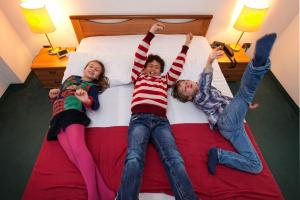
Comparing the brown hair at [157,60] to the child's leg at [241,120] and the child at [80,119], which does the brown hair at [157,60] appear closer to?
the child at [80,119]

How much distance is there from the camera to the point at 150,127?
1.62 m

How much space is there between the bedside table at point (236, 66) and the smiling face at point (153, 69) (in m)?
0.94

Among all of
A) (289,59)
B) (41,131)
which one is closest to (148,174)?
(41,131)

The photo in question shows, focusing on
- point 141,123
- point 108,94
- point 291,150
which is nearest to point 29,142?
point 108,94

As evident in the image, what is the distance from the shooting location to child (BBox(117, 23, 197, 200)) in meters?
1.25

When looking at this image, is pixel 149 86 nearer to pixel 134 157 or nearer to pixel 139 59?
pixel 139 59

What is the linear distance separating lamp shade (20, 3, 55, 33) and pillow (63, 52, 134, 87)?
435 millimetres

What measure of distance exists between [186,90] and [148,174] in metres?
0.81

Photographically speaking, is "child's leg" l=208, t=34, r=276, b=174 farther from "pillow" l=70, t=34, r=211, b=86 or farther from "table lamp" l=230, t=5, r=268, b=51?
"table lamp" l=230, t=5, r=268, b=51

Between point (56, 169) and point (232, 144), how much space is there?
1.30 metres

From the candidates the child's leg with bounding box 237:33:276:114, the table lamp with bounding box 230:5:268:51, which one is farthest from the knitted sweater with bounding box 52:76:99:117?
the table lamp with bounding box 230:5:268:51

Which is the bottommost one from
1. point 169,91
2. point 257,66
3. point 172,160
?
point 169,91

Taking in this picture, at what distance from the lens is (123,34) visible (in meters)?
2.53

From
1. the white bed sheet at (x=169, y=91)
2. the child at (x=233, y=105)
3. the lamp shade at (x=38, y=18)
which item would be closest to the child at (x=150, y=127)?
the white bed sheet at (x=169, y=91)
